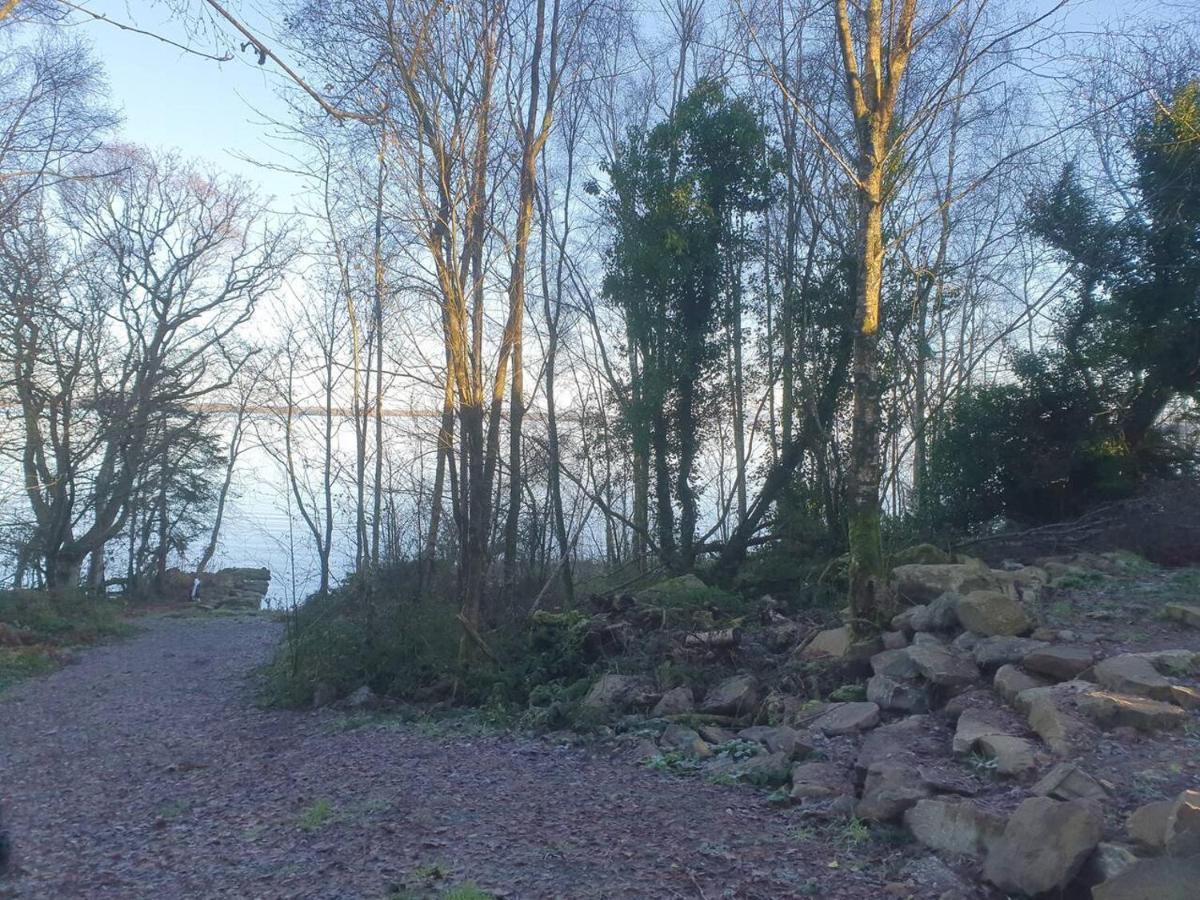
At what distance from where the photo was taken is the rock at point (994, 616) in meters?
8.20

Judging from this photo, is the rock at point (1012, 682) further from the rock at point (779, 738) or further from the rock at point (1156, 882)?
the rock at point (1156, 882)

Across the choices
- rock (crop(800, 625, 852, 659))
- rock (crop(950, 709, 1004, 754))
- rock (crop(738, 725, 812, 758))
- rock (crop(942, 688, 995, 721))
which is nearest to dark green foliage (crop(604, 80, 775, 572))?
rock (crop(800, 625, 852, 659))

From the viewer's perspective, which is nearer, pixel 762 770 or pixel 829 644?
pixel 762 770

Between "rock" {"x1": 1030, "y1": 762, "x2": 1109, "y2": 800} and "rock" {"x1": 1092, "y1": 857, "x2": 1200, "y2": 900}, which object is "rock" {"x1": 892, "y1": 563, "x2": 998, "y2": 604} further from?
"rock" {"x1": 1092, "y1": 857, "x2": 1200, "y2": 900}

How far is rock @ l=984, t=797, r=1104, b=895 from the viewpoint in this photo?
452 centimetres

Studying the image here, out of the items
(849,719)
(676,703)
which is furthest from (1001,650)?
(676,703)

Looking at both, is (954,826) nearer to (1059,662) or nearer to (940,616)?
(1059,662)

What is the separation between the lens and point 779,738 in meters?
7.39

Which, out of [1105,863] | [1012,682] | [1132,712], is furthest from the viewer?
[1012,682]

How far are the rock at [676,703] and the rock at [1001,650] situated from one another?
250 centimetres

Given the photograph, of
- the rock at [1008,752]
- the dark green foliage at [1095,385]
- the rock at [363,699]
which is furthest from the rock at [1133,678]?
the dark green foliage at [1095,385]

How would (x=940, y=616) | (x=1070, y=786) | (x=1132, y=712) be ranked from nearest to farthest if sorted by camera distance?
(x=1070, y=786), (x=1132, y=712), (x=940, y=616)

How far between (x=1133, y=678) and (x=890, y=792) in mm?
2112

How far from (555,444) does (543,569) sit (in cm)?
227
